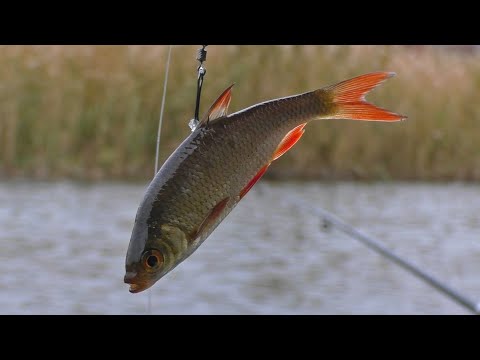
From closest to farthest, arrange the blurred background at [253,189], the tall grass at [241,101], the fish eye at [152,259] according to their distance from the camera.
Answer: the fish eye at [152,259] < the blurred background at [253,189] < the tall grass at [241,101]

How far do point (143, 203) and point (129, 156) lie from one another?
6.58m

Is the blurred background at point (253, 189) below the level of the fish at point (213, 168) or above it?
above

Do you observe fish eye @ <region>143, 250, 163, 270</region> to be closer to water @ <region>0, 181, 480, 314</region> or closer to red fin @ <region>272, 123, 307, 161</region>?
red fin @ <region>272, 123, 307, 161</region>

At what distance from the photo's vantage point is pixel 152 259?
2.74ft

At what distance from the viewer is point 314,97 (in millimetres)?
954

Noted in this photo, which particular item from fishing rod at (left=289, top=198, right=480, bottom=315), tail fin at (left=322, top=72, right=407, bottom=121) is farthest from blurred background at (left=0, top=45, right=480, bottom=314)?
tail fin at (left=322, top=72, right=407, bottom=121)

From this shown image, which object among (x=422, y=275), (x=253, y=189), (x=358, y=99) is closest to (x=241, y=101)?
(x=253, y=189)

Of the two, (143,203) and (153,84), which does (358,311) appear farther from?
(143,203)

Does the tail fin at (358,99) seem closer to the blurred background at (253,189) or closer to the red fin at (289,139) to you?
the red fin at (289,139)

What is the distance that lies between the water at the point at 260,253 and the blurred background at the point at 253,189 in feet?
0.06

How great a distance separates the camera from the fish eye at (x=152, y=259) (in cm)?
83

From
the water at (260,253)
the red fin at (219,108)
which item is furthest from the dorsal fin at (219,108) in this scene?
the water at (260,253)

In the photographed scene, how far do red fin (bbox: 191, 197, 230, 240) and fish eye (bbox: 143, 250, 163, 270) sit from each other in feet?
0.12

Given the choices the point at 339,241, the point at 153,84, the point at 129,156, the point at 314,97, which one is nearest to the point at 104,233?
the point at 129,156
